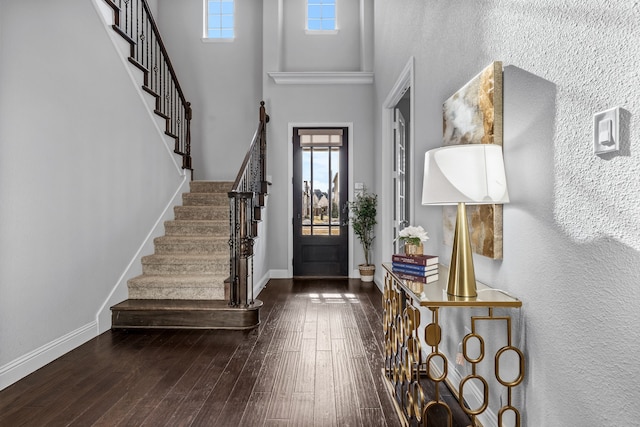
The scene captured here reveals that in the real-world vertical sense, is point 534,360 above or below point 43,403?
above

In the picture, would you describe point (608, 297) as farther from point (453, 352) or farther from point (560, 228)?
point (453, 352)

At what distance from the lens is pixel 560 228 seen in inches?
54.0

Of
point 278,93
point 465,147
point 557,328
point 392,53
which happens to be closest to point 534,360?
point 557,328

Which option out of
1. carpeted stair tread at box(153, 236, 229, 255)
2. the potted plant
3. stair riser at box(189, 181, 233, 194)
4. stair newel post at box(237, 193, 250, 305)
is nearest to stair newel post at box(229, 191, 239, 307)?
stair newel post at box(237, 193, 250, 305)

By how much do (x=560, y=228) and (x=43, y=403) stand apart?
2.68 metres

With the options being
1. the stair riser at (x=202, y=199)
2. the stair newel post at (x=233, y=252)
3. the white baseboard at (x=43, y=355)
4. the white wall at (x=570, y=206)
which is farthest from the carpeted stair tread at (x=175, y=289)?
the white wall at (x=570, y=206)

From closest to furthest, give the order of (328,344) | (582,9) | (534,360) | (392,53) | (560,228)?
(582,9) → (560,228) → (534,360) → (328,344) → (392,53)

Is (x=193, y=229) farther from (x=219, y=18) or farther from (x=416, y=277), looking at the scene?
(x=219, y=18)

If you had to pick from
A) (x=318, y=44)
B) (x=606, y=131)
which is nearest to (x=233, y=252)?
(x=606, y=131)

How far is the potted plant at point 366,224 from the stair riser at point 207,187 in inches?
73.4

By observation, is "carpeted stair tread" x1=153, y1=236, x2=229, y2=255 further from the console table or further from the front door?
the console table

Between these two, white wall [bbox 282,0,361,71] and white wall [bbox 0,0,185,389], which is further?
white wall [bbox 282,0,361,71]

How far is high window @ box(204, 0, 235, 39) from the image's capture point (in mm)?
6602

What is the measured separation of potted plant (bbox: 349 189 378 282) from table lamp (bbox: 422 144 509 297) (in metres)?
4.02
